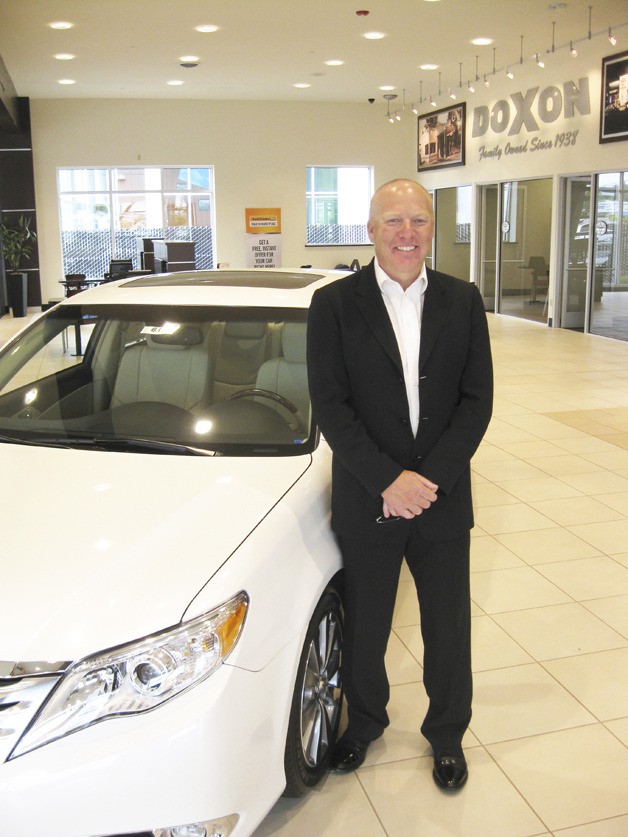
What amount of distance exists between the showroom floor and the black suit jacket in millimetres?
724

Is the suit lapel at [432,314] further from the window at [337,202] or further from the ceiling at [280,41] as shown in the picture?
the window at [337,202]

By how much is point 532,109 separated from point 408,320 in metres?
12.3

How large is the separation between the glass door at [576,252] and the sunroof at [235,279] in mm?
9926

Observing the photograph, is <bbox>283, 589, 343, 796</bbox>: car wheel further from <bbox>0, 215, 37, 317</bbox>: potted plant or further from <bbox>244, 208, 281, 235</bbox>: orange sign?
<bbox>0, 215, 37, 317</bbox>: potted plant

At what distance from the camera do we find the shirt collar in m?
2.16

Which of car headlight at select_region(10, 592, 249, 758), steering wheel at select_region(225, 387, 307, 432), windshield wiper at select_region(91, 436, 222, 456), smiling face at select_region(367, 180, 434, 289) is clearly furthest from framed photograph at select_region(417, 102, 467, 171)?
car headlight at select_region(10, 592, 249, 758)

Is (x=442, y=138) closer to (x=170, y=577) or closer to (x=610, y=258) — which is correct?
(x=610, y=258)

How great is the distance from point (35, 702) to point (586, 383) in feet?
25.4

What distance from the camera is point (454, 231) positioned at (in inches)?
657

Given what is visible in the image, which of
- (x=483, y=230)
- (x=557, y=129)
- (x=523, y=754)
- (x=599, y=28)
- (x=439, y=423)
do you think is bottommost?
(x=523, y=754)

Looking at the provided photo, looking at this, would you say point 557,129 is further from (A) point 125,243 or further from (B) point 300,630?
(B) point 300,630

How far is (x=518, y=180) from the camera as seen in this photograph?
13906mm

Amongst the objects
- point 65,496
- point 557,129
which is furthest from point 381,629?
point 557,129

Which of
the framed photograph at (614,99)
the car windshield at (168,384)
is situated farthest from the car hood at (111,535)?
the framed photograph at (614,99)
